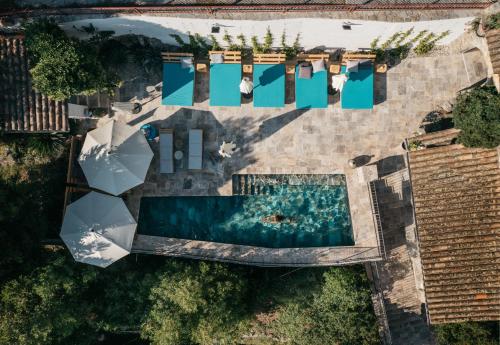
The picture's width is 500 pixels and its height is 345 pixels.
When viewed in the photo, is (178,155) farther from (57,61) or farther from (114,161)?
(57,61)

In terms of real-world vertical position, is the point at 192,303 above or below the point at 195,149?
below

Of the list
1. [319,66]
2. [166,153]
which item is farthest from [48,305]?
[319,66]

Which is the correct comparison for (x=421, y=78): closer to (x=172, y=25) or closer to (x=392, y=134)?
(x=392, y=134)

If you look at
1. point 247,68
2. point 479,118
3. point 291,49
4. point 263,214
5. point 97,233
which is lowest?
point 97,233

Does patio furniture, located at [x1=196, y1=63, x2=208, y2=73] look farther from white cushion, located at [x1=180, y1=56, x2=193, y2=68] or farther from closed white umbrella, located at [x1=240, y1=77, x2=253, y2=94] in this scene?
closed white umbrella, located at [x1=240, y1=77, x2=253, y2=94]

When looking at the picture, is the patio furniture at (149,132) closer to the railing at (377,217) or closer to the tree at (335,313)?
the tree at (335,313)
